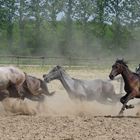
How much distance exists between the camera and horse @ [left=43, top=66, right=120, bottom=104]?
44.3ft

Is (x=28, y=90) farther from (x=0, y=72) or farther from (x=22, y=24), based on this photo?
(x=22, y=24)

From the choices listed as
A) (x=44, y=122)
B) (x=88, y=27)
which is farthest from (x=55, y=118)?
(x=88, y=27)

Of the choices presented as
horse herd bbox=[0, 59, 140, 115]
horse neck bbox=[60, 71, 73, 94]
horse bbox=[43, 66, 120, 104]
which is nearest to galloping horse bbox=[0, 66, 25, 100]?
horse herd bbox=[0, 59, 140, 115]

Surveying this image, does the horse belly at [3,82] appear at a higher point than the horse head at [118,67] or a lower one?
lower

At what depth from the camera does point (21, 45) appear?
50.1 m

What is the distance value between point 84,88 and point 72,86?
48 cm

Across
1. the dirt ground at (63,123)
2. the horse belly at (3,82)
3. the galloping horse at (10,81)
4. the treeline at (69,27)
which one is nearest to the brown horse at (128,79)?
the dirt ground at (63,123)

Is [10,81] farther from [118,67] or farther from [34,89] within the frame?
[118,67]

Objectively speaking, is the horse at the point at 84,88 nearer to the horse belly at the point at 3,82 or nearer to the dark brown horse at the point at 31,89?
the dark brown horse at the point at 31,89

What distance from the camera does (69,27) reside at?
50719 millimetres

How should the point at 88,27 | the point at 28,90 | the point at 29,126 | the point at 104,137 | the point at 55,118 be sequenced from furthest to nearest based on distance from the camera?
the point at 88,27 → the point at 28,90 → the point at 55,118 → the point at 29,126 → the point at 104,137

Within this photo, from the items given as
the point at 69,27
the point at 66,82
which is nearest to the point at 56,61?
the point at 69,27

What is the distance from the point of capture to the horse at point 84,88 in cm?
1349

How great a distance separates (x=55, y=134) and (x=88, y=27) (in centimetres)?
4083
